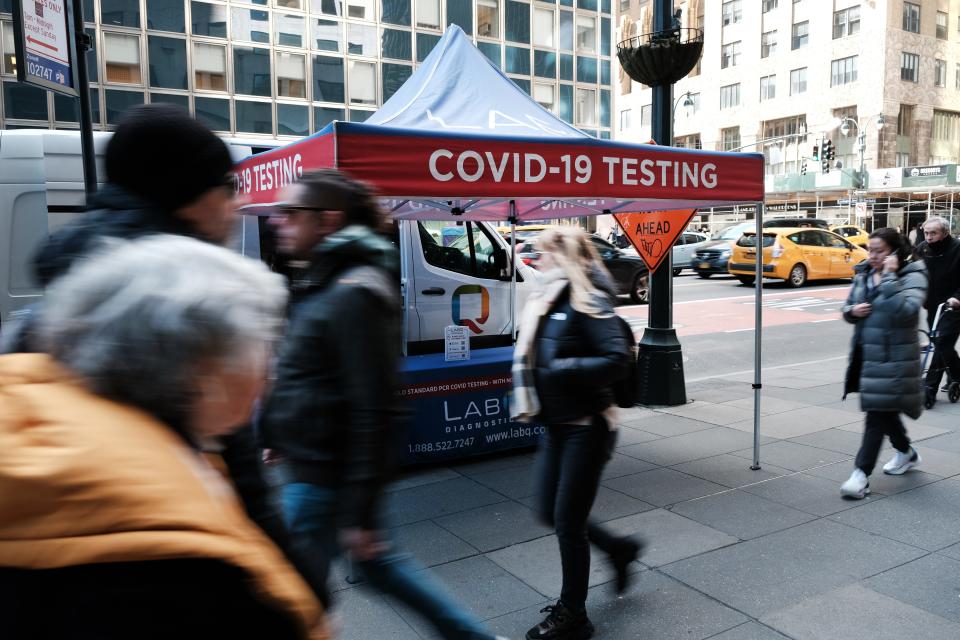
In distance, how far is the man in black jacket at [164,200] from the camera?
1.41 metres

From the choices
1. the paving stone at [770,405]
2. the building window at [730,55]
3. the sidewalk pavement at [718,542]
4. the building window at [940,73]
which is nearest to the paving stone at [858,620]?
the sidewalk pavement at [718,542]

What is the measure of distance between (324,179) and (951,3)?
6176cm

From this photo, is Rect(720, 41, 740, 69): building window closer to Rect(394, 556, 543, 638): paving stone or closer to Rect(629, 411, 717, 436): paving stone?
Rect(629, 411, 717, 436): paving stone

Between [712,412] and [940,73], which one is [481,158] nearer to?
[712,412]

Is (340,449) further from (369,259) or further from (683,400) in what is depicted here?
(683,400)

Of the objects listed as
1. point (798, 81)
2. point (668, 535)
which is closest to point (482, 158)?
point (668, 535)

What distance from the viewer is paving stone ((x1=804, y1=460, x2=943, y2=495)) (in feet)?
16.6

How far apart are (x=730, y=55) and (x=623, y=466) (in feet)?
187

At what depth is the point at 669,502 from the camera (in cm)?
486

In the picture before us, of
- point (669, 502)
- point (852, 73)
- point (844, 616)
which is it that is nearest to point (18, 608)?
point (844, 616)

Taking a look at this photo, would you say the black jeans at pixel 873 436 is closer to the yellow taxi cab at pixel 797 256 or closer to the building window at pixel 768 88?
the yellow taxi cab at pixel 797 256

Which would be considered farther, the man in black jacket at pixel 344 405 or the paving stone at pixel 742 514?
the paving stone at pixel 742 514

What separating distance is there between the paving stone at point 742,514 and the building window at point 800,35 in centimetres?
5383

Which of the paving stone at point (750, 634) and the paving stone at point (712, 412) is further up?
the paving stone at point (750, 634)
